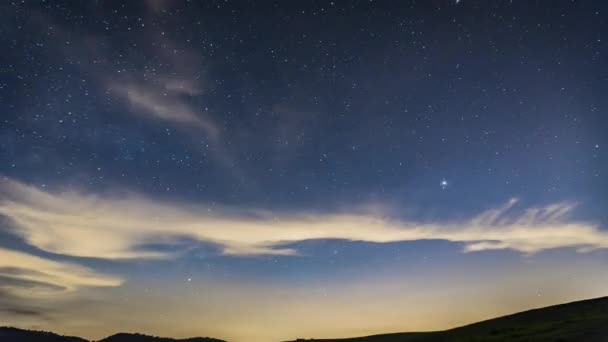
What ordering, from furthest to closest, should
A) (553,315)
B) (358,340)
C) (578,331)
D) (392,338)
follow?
(358,340) → (392,338) → (553,315) → (578,331)

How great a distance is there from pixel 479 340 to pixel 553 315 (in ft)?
77.4

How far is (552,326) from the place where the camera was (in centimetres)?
4897

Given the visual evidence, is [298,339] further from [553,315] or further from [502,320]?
[553,315]

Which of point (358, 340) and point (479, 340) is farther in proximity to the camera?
point (358, 340)

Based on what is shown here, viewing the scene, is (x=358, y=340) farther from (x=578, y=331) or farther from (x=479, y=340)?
(x=578, y=331)

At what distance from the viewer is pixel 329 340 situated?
130 metres

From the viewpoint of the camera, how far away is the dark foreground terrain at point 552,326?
3931cm

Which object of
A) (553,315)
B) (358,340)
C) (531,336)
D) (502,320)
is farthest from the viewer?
(358,340)

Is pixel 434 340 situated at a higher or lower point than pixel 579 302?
lower

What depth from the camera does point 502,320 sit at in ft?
243

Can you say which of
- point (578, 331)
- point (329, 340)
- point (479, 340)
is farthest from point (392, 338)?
point (578, 331)

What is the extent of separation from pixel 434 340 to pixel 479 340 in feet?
73.6

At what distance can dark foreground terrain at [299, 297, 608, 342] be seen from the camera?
129 ft

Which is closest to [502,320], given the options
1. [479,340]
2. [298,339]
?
[479,340]
